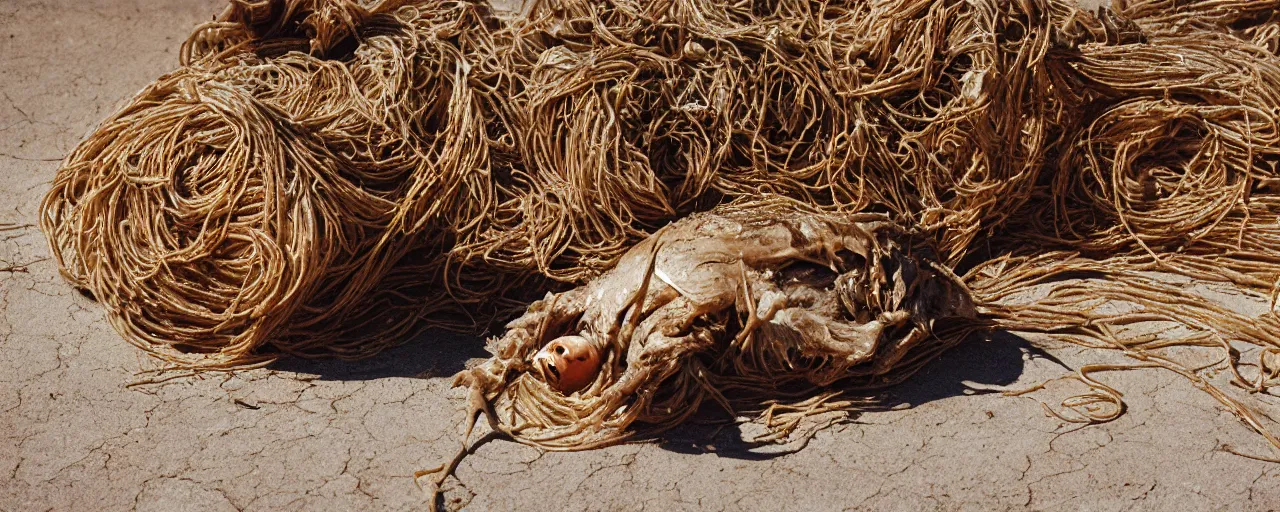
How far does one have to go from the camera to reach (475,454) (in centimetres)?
343

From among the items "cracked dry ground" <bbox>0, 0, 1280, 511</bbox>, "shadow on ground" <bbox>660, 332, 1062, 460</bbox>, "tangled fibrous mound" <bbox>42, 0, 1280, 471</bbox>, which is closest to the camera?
"cracked dry ground" <bbox>0, 0, 1280, 511</bbox>

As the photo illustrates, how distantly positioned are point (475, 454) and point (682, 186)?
54.3 inches

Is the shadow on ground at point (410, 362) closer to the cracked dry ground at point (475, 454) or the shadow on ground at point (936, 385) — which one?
the cracked dry ground at point (475, 454)

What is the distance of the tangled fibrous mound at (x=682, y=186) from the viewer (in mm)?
3715

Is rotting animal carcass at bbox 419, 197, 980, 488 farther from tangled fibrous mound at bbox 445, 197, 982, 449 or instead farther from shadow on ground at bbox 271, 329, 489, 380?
shadow on ground at bbox 271, 329, 489, 380

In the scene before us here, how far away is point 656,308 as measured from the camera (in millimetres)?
3602

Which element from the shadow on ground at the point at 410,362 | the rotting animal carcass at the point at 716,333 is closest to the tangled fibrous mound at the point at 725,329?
the rotting animal carcass at the point at 716,333

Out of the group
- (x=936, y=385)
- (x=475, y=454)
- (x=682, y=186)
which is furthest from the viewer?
(x=682, y=186)

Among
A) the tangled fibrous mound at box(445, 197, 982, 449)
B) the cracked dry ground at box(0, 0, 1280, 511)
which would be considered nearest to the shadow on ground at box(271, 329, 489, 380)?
the cracked dry ground at box(0, 0, 1280, 511)

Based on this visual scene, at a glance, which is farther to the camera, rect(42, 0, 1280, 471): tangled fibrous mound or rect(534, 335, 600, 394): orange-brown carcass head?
rect(42, 0, 1280, 471): tangled fibrous mound

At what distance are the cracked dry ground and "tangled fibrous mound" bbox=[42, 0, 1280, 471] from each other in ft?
0.50

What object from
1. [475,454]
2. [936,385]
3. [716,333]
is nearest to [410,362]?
[475,454]

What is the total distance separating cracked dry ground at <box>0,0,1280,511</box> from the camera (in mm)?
3178

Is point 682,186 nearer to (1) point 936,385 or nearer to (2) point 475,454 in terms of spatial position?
(1) point 936,385
